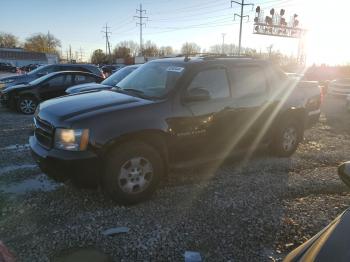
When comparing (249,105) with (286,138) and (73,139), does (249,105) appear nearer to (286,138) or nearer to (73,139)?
(286,138)

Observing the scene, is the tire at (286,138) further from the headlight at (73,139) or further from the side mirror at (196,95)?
the headlight at (73,139)

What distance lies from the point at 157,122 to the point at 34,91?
28.9 feet

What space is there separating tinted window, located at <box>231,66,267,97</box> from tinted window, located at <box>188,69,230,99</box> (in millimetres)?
175

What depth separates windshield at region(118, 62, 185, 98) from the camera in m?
4.88

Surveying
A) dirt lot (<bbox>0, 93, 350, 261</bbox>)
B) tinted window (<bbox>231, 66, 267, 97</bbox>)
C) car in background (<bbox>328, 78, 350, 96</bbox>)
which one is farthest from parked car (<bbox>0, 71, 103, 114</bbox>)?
car in background (<bbox>328, 78, 350, 96</bbox>)

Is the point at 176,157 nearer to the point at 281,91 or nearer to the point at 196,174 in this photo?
the point at 196,174

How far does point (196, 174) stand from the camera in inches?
220

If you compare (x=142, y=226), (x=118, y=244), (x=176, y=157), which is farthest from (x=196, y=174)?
(x=118, y=244)

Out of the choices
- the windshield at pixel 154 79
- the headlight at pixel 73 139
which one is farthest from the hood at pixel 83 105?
the windshield at pixel 154 79

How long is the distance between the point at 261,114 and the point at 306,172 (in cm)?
129

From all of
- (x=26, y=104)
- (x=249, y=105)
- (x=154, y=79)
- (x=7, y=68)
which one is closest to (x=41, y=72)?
(x=26, y=104)

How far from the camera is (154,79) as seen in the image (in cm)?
525

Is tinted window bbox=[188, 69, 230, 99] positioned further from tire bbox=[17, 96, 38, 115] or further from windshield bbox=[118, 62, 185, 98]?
tire bbox=[17, 96, 38, 115]

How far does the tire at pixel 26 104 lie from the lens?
11705 mm
